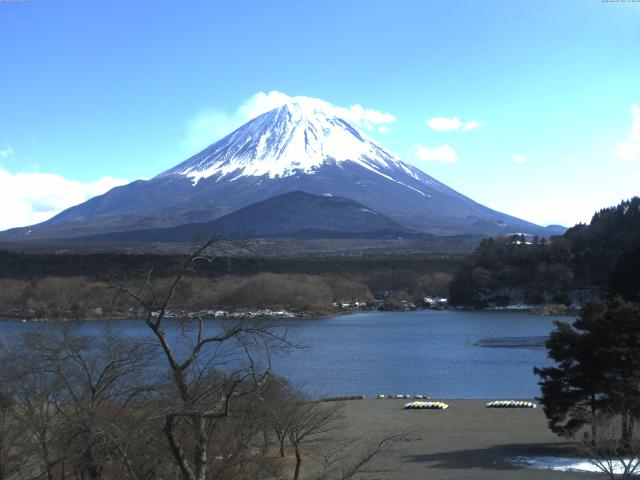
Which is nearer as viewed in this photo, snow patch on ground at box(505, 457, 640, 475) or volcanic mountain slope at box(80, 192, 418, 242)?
snow patch on ground at box(505, 457, 640, 475)


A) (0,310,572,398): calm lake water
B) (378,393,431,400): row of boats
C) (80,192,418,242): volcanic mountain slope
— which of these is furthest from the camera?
(80,192,418,242): volcanic mountain slope

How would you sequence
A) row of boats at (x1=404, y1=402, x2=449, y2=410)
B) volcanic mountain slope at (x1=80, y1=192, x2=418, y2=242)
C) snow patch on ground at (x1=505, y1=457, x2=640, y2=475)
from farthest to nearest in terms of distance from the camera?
1. volcanic mountain slope at (x1=80, y1=192, x2=418, y2=242)
2. row of boats at (x1=404, y1=402, x2=449, y2=410)
3. snow patch on ground at (x1=505, y1=457, x2=640, y2=475)

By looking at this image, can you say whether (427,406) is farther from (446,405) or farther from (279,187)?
(279,187)

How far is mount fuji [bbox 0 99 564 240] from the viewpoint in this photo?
132750 mm

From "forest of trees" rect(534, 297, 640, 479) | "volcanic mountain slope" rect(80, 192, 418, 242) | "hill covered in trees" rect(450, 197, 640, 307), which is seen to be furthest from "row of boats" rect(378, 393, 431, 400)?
"volcanic mountain slope" rect(80, 192, 418, 242)

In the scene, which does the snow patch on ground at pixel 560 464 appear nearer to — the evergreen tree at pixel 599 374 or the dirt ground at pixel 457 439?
the dirt ground at pixel 457 439

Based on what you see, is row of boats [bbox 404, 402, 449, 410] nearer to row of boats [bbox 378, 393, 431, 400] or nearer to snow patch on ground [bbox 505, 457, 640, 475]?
row of boats [bbox 378, 393, 431, 400]

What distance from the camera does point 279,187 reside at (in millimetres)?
146625

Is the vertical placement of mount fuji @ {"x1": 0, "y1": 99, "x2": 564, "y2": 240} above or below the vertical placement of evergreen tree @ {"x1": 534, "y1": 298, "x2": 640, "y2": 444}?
above

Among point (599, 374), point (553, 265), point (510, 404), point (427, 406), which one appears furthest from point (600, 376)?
point (553, 265)

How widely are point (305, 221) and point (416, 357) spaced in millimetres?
100575

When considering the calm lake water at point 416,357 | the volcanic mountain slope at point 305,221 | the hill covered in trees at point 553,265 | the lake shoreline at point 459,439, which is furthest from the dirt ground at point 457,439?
the volcanic mountain slope at point 305,221

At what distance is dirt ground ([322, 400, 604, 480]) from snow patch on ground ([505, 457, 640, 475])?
21 cm

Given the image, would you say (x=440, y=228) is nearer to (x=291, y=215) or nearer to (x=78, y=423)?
(x=291, y=215)
